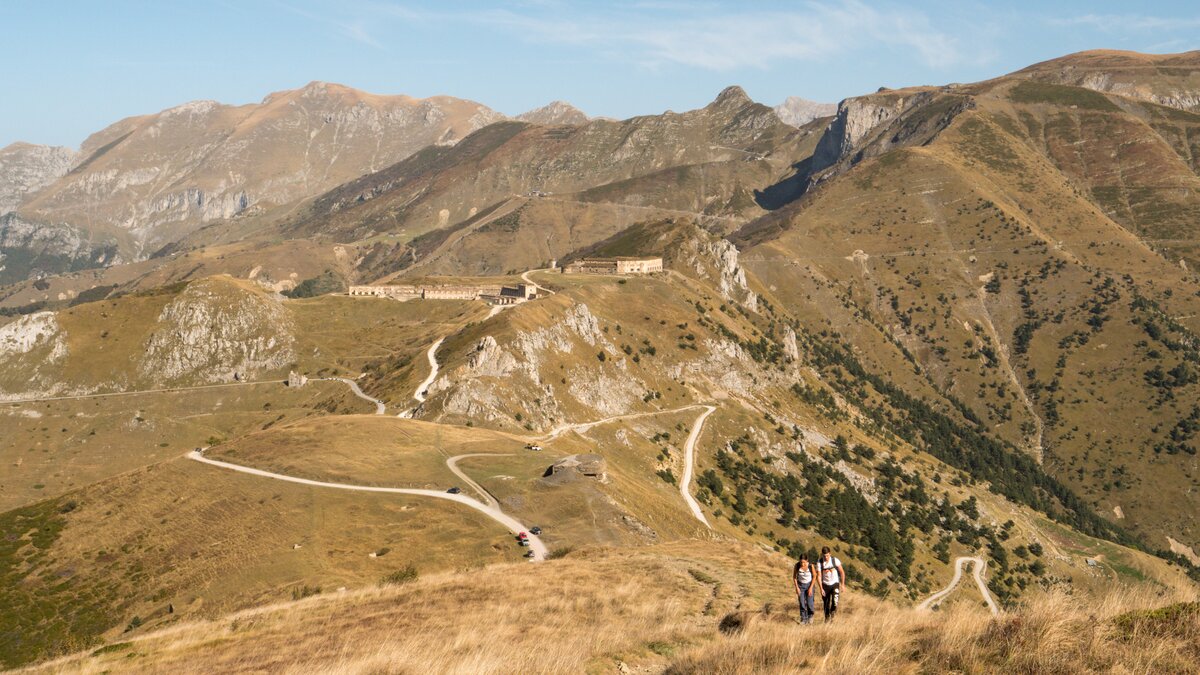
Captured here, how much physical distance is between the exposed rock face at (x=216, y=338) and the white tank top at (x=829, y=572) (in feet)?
584

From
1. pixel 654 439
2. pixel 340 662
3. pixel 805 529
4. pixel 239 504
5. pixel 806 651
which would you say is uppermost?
pixel 806 651

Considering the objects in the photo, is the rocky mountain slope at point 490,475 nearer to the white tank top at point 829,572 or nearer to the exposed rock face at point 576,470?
the exposed rock face at point 576,470

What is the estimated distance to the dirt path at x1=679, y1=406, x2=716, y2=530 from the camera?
101688mm

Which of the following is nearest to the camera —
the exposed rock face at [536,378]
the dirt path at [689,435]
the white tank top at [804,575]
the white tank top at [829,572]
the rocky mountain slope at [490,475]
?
the white tank top at [804,575]

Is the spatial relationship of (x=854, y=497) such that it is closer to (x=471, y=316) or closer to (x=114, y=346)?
(x=471, y=316)

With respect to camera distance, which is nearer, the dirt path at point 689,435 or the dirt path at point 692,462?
the dirt path at point 692,462

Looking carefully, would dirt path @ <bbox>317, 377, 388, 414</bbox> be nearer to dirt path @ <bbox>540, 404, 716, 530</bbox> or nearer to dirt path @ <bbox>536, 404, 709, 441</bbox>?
dirt path @ <bbox>536, 404, 709, 441</bbox>

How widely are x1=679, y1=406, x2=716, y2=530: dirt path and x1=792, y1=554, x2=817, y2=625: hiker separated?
65.7 metres

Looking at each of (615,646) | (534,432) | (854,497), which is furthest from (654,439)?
(615,646)

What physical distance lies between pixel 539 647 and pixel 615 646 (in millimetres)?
2055

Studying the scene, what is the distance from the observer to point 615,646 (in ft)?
61.8

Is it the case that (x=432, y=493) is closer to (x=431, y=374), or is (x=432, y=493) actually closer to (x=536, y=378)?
(x=536, y=378)

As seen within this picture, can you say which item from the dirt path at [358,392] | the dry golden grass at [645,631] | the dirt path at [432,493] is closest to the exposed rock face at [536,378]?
the dirt path at [358,392]

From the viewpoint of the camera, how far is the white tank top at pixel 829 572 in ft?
74.0
